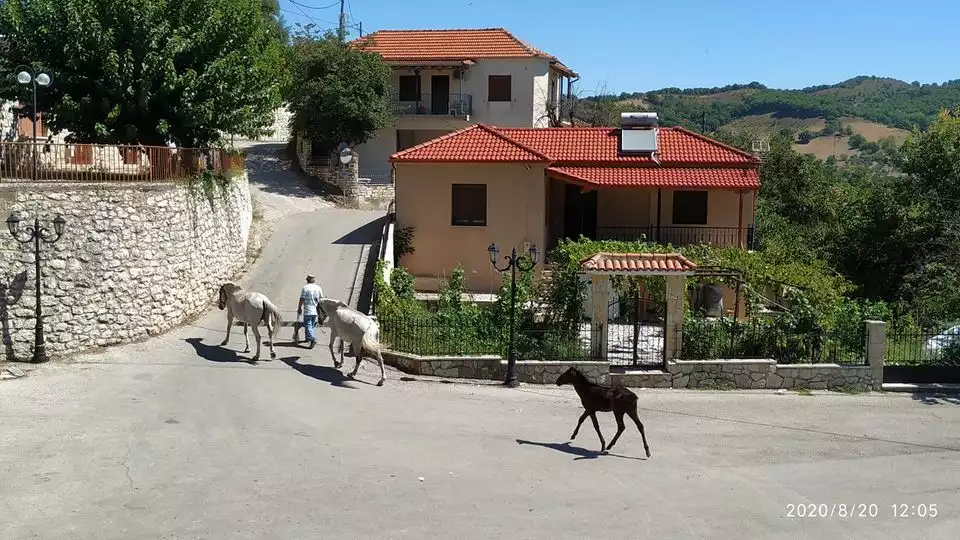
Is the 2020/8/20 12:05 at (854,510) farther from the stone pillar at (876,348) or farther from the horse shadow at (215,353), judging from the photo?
the horse shadow at (215,353)

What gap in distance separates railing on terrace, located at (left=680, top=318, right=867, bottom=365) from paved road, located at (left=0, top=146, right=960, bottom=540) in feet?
3.66

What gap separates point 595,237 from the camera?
27750mm

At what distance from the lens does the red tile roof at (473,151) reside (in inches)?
972

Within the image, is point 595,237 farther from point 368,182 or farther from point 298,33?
point 298,33

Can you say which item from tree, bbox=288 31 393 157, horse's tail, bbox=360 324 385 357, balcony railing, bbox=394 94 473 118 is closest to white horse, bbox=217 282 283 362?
horse's tail, bbox=360 324 385 357

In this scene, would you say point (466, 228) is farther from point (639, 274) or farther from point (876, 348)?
point (876, 348)

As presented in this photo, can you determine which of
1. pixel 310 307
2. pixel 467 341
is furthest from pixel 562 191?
pixel 310 307

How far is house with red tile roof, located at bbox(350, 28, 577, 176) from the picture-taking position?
40.0 meters

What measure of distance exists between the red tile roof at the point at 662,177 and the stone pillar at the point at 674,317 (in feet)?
28.9

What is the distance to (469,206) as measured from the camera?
25297mm

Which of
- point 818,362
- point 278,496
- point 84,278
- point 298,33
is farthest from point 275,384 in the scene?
point 298,33

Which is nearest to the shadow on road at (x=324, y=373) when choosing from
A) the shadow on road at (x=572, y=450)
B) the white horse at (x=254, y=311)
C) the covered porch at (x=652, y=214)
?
the white horse at (x=254, y=311)

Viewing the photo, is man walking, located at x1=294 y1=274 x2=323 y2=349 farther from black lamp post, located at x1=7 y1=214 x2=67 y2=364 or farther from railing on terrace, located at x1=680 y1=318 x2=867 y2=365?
railing on terrace, located at x1=680 y1=318 x2=867 y2=365

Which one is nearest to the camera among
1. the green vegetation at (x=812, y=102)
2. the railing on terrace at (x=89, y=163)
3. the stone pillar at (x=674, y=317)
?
the railing on terrace at (x=89, y=163)
